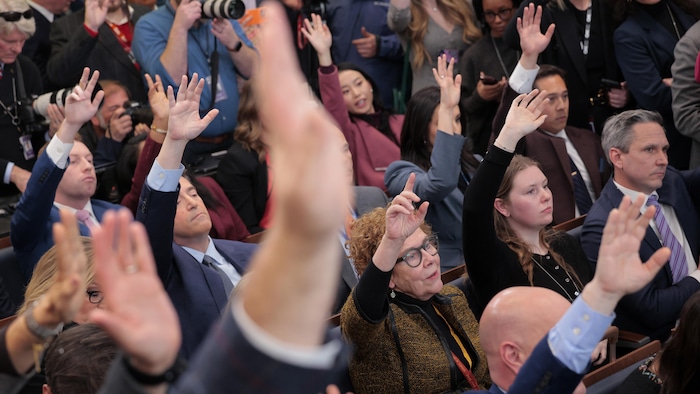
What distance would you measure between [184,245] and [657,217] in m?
1.66

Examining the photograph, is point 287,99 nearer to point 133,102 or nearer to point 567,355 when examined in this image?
point 567,355

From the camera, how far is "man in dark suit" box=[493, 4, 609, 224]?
11.9ft

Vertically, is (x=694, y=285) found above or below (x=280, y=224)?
below

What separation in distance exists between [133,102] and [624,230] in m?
3.05

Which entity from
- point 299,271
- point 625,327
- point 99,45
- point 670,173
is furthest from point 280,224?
point 99,45

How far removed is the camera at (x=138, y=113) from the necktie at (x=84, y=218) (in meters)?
0.91

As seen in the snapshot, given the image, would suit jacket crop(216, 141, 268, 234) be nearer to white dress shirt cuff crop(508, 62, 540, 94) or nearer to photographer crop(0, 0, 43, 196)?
photographer crop(0, 0, 43, 196)

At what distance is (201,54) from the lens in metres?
4.13

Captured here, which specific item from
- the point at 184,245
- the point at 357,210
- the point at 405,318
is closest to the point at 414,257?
the point at 405,318

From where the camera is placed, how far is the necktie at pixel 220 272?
8.99ft

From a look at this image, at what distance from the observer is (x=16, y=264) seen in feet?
10.3

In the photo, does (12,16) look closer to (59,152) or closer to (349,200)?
(59,152)

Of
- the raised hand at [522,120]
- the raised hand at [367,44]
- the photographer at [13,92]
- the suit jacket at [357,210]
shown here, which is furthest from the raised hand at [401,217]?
the raised hand at [367,44]

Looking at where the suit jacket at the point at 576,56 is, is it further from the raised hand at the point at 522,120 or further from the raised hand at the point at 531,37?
the raised hand at the point at 522,120
